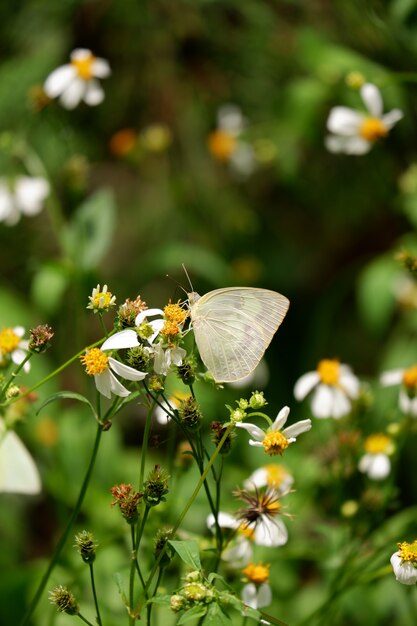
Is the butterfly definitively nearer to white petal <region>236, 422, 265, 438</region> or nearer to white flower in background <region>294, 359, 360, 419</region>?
white petal <region>236, 422, 265, 438</region>

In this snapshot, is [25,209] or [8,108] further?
[8,108]

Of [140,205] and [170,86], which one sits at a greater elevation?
[170,86]

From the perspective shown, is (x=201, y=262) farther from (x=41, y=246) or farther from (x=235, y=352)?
(x=235, y=352)

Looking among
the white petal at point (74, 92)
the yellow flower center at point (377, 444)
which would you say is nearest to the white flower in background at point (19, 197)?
the white petal at point (74, 92)

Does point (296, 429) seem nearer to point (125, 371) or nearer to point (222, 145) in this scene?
point (125, 371)

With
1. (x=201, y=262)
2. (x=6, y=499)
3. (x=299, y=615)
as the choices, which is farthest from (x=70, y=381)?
(x=299, y=615)

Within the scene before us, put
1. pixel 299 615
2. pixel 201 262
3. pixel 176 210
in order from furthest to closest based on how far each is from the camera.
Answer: pixel 176 210 < pixel 201 262 < pixel 299 615
